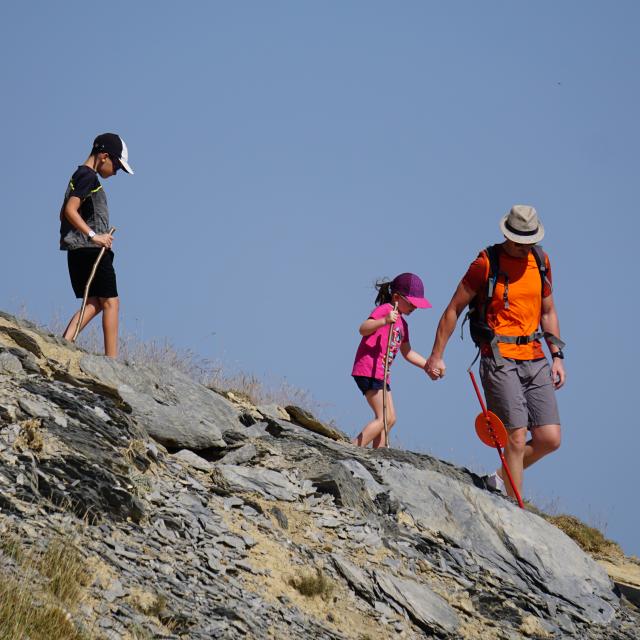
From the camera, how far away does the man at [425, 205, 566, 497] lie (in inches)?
383

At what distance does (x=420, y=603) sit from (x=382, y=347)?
4.02 m

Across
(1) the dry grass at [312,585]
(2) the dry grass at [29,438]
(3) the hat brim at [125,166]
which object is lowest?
(1) the dry grass at [312,585]

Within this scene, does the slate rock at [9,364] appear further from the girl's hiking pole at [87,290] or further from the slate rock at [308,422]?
the slate rock at [308,422]

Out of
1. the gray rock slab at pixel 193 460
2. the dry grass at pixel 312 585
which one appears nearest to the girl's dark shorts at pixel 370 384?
the gray rock slab at pixel 193 460

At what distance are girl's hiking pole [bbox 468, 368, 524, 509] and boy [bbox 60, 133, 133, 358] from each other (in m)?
3.63

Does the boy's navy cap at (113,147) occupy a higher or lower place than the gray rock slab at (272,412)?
higher

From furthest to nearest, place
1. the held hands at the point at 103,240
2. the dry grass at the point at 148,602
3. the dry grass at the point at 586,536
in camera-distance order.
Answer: the dry grass at the point at 586,536
the held hands at the point at 103,240
the dry grass at the point at 148,602

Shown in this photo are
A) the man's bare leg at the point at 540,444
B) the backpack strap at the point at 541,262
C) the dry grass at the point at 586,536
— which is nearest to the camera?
the man's bare leg at the point at 540,444

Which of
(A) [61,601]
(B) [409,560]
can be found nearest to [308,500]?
(B) [409,560]

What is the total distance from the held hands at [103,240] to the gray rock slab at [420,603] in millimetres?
4482

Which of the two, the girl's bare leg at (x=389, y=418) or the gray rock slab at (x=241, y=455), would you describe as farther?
the girl's bare leg at (x=389, y=418)

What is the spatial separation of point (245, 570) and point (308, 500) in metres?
1.68

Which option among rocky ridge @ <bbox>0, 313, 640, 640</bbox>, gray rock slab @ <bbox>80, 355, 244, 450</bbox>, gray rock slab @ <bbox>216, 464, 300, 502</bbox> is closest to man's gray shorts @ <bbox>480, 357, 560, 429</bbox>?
rocky ridge @ <bbox>0, 313, 640, 640</bbox>

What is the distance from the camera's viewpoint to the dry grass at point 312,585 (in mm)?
7375
